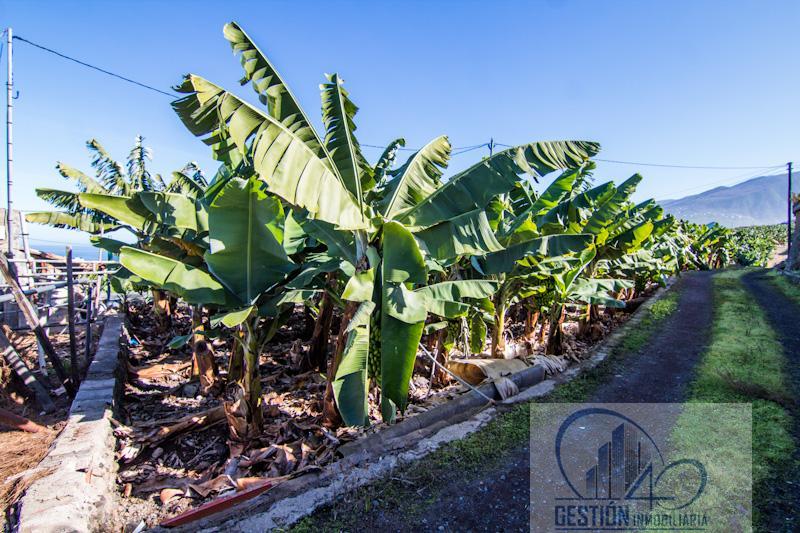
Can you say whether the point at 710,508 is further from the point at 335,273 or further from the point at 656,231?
the point at 656,231

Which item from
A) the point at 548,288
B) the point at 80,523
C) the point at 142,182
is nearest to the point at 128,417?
the point at 80,523

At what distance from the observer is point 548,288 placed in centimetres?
739

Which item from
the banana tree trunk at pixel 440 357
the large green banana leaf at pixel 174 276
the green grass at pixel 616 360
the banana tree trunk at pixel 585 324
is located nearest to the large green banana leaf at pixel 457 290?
the banana tree trunk at pixel 440 357

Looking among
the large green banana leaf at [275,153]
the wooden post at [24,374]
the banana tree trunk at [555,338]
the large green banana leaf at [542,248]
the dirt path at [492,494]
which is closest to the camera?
the dirt path at [492,494]

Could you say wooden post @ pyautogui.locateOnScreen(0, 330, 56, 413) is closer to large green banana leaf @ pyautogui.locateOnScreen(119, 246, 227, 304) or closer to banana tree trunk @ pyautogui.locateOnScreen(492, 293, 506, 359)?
large green banana leaf @ pyautogui.locateOnScreen(119, 246, 227, 304)

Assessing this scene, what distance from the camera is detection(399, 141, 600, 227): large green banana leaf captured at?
176 inches

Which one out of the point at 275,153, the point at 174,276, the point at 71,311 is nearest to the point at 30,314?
the point at 71,311

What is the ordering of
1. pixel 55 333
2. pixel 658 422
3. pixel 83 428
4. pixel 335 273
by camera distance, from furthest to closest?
pixel 55 333
pixel 335 273
pixel 658 422
pixel 83 428

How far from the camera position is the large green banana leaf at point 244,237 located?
4035 millimetres

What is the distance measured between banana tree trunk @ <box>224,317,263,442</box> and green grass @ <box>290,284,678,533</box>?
1817mm

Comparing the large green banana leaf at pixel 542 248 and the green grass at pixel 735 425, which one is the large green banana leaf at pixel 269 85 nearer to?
the large green banana leaf at pixel 542 248

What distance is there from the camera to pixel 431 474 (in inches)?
155

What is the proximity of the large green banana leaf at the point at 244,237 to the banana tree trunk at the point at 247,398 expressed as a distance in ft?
1.81

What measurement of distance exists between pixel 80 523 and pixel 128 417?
296 cm
